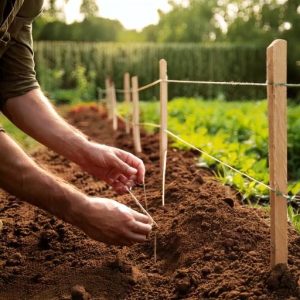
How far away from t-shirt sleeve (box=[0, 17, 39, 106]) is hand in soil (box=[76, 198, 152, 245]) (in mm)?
1191

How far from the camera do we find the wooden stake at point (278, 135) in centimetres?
217

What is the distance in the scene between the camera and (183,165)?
190 inches

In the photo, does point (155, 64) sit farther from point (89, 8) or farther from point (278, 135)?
point (278, 135)

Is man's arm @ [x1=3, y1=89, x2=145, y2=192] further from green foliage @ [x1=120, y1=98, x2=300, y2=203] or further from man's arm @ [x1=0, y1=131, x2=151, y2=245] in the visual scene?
green foliage @ [x1=120, y1=98, x2=300, y2=203]

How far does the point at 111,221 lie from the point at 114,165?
0.69m

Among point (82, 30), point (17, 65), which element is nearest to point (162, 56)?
point (82, 30)

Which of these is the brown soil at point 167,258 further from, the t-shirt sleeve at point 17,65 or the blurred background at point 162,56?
the blurred background at point 162,56

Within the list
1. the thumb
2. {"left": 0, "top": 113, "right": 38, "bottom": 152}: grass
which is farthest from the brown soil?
{"left": 0, "top": 113, "right": 38, "bottom": 152}: grass

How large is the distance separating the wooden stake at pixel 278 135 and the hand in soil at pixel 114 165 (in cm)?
83

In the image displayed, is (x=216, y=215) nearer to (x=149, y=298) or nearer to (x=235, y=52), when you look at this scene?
(x=149, y=298)

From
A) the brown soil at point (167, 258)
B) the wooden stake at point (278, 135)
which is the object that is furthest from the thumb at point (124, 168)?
the wooden stake at point (278, 135)

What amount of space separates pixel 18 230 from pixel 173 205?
1.06m

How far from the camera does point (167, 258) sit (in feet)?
9.45

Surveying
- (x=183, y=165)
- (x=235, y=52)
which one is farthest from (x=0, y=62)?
(x=235, y=52)
